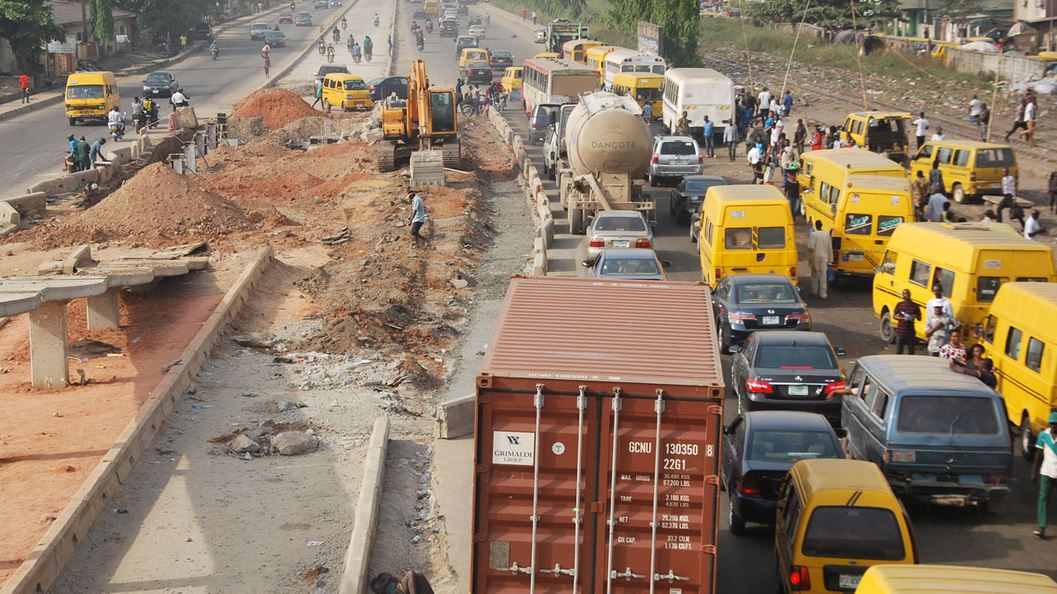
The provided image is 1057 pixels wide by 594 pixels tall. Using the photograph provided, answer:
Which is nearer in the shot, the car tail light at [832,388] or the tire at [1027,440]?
the tire at [1027,440]

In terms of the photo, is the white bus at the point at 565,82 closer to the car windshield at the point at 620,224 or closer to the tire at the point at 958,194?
the tire at the point at 958,194

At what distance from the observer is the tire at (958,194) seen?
33.8 meters

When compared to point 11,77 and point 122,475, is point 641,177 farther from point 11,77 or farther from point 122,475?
point 11,77

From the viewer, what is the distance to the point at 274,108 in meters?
58.2

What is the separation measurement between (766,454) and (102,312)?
14.5 metres

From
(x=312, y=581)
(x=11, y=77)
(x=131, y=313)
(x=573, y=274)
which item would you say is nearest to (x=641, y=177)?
(x=573, y=274)

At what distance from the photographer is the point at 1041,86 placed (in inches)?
1978

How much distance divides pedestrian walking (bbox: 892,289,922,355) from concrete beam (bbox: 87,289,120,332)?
1413 cm

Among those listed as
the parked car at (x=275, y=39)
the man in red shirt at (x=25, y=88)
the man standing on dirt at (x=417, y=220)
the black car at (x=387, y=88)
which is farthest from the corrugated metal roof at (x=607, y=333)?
the parked car at (x=275, y=39)

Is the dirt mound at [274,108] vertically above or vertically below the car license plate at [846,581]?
below

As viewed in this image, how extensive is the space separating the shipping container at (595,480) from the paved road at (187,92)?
35.4 metres

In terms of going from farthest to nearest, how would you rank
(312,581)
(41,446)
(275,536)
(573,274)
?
(573,274) < (41,446) < (275,536) < (312,581)

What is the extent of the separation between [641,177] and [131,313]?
1451 cm

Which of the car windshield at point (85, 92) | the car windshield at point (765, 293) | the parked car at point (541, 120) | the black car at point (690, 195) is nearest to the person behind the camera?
the car windshield at point (765, 293)
